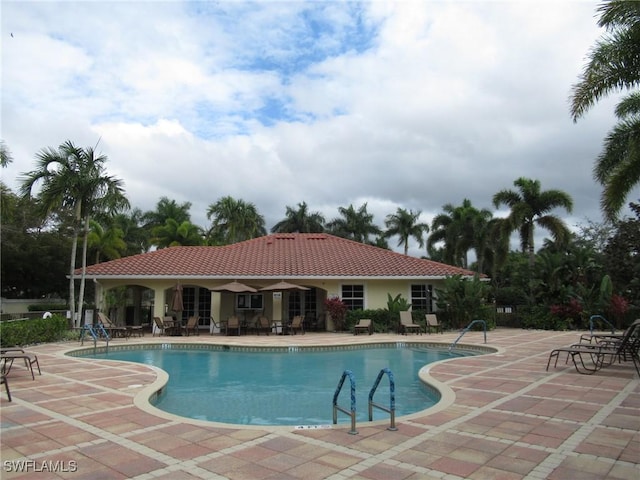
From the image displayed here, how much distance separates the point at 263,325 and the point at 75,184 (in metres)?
10.0

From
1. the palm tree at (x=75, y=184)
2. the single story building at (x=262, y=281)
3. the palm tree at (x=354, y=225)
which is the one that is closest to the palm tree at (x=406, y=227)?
the palm tree at (x=354, y=225)

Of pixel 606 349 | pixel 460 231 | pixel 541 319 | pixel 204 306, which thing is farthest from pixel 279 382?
pixel 460 231

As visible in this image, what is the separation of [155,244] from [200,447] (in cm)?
3954

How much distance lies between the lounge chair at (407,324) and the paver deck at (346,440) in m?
12.2

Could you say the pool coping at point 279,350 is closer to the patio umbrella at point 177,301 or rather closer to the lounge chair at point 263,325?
the patio umbrella at point 177,301

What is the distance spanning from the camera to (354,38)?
39.8ft

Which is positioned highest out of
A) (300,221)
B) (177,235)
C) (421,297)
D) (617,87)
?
(300,221)

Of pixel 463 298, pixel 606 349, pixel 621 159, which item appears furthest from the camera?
pixel 463 298

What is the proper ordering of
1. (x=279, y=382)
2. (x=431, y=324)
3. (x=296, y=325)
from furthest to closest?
(x=431, y=324)
(x=296, y=325)
(x=279, y=382)

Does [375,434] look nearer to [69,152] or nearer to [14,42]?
[14,42]

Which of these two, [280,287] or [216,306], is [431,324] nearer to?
[280,287]

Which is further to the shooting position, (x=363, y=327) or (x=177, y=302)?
(x=363, y=327)

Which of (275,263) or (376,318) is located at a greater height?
(275,263)

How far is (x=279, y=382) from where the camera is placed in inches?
458
